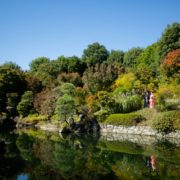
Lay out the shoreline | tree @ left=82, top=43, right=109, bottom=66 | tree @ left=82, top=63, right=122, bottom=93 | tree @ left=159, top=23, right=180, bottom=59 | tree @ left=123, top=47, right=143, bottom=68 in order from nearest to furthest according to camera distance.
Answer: the shoreline
tree @ left=159, top=23, right=180, bottom=59
tree @ left=82, top=63, right=122, bottom=93
tree @ left=123, top=47, right=143, bottom=68
tree @ left=82, top=43, right=109, bottom=66

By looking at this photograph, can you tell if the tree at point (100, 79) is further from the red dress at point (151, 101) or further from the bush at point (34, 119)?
the red dress at point (151, 101)

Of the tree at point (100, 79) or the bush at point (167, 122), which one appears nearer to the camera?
the bush at point (167, 122)

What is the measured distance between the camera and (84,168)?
1339 centimetres

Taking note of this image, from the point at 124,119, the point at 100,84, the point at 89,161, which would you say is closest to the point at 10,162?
the point at 89,161

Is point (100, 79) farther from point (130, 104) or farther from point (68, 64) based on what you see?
point (68, 64)

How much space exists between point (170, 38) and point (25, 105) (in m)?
18.1

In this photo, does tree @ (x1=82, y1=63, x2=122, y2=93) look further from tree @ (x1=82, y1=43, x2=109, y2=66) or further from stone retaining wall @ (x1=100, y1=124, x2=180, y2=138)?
tree @ (x1=82, y1=43, x2=109, y2=66)

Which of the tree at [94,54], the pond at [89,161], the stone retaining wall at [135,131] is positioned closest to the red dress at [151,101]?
the stone retaining wall at [135,131]

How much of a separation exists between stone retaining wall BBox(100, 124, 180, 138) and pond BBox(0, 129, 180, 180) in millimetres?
4149

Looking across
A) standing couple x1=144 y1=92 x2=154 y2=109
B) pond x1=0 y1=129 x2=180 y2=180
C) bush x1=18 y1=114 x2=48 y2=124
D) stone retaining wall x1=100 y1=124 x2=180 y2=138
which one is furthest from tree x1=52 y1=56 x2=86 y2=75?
pond x1=0 y1=129 x2=180 y2=180

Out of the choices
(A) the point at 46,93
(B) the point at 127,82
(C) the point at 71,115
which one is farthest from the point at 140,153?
(A) the point at 46,93

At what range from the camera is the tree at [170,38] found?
109 feet

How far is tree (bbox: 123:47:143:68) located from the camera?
163ft

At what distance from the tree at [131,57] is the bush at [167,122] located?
25476 millimetres
